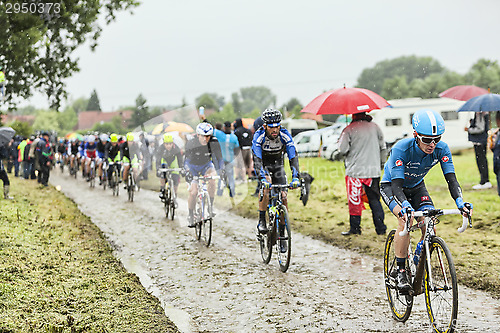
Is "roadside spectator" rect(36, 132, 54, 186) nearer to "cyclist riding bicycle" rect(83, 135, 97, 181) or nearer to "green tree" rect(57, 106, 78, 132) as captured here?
"cyclist riding bicycle" rect(83, 135, 97, 181)

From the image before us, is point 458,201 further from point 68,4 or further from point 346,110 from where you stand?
point 68,4

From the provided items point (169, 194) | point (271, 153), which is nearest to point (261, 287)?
Result: point (271, 153)

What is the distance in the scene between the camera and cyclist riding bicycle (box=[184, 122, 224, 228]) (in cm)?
1010

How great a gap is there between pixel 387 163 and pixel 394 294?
4.49 feet

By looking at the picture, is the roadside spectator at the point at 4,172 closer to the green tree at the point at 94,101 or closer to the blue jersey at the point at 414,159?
the blue jersey at the point at 414,159

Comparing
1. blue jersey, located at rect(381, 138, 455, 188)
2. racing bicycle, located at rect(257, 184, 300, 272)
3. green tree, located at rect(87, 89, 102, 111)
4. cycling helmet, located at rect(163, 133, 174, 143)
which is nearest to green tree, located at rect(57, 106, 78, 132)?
green tree, located at rect(87, 89, 102, 111)

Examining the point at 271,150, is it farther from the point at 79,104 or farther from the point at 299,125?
the point at 79,104

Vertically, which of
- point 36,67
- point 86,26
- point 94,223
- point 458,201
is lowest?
point 94,223

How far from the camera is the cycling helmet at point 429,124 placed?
483cm

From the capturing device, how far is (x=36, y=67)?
73.4 feet

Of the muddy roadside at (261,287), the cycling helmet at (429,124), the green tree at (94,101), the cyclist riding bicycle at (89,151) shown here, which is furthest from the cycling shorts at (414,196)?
the green tree at (94,101)

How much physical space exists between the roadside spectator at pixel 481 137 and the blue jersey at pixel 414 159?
9.41m

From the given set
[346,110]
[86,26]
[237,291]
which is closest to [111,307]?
[237,291]

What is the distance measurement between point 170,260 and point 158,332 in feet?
11.5
